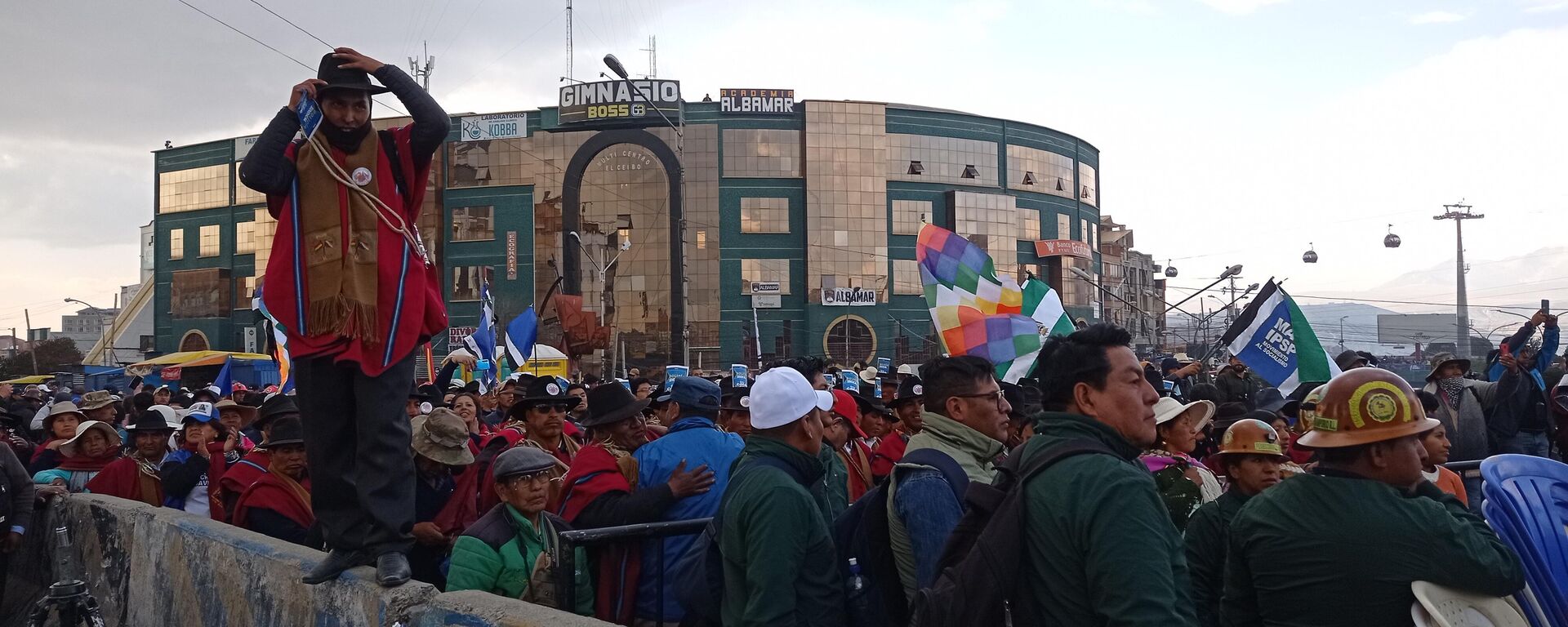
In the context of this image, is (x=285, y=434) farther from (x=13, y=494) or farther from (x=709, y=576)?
(x=709, y=576)

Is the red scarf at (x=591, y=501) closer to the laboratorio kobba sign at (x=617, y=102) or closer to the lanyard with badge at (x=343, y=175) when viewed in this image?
the lanyard with badge at (x=343, y=175)

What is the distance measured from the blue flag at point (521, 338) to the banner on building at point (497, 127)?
3681 cm

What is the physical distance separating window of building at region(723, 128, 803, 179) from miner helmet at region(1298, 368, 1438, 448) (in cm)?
5038

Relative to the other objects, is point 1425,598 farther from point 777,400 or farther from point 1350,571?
point 777,400

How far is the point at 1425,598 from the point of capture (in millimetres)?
2732

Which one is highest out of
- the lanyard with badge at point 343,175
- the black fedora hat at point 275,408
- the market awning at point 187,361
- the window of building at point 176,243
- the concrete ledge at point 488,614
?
the window of building at point 176,243

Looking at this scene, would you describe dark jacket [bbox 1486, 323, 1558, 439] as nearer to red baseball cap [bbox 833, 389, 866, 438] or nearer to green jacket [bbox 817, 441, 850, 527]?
red baseball cap [bbox 833, 389, 866, 438]

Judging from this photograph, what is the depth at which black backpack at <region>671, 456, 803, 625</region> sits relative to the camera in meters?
3.87

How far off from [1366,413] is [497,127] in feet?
177

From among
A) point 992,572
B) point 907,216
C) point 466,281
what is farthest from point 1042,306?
point 466,281

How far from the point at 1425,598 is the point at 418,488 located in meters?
4.68

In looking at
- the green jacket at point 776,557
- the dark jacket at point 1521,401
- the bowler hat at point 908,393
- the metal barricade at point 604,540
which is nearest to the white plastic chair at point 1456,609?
the green jacket at point 776,557

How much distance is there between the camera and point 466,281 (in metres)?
54.4

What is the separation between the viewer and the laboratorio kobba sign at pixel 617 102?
51.8 metres
